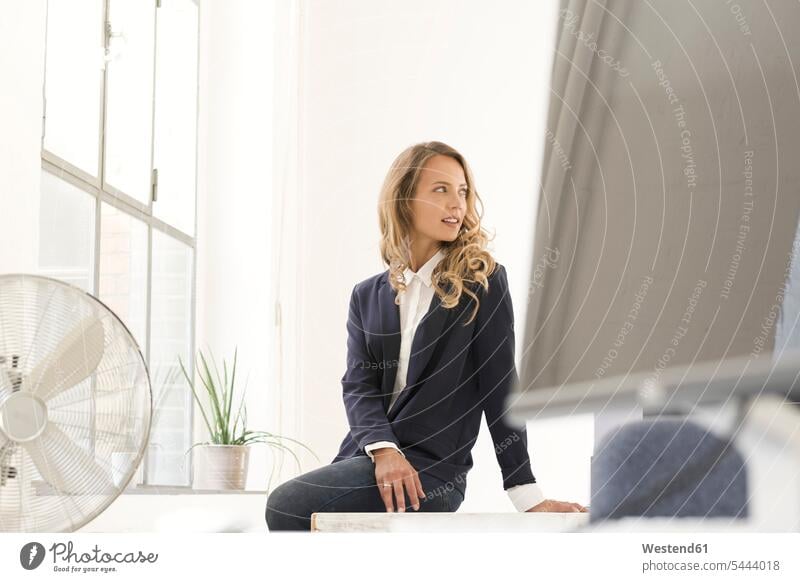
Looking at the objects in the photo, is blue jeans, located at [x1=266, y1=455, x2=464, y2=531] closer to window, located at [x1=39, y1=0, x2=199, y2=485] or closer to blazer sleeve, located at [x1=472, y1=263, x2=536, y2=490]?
blazer sleeve, located at [x1=472, y1=263, x2=536, y2=490]

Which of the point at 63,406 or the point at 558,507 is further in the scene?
the point at 558,507

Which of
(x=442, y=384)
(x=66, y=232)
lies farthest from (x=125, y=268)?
(x=442, y=384)

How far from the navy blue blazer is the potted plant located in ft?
0.47

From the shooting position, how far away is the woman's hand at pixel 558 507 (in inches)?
72.2

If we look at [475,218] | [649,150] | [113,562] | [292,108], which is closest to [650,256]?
[649,150]

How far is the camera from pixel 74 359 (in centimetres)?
170

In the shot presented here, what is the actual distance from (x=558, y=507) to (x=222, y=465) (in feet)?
1.89

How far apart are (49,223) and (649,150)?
3.48 feet

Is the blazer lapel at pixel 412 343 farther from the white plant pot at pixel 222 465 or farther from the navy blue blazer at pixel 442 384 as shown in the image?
the white plant pot at pixel 222 465

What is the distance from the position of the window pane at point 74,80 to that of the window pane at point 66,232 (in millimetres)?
65

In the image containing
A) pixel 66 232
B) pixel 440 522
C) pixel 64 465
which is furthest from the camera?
pixel 66 232

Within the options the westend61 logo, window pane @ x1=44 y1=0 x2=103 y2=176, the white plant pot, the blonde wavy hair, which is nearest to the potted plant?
the white plant pot

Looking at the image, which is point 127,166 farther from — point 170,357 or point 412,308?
point 412,308

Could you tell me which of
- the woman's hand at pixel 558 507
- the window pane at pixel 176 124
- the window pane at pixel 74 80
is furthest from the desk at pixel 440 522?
the window pane at pixel 74 80
